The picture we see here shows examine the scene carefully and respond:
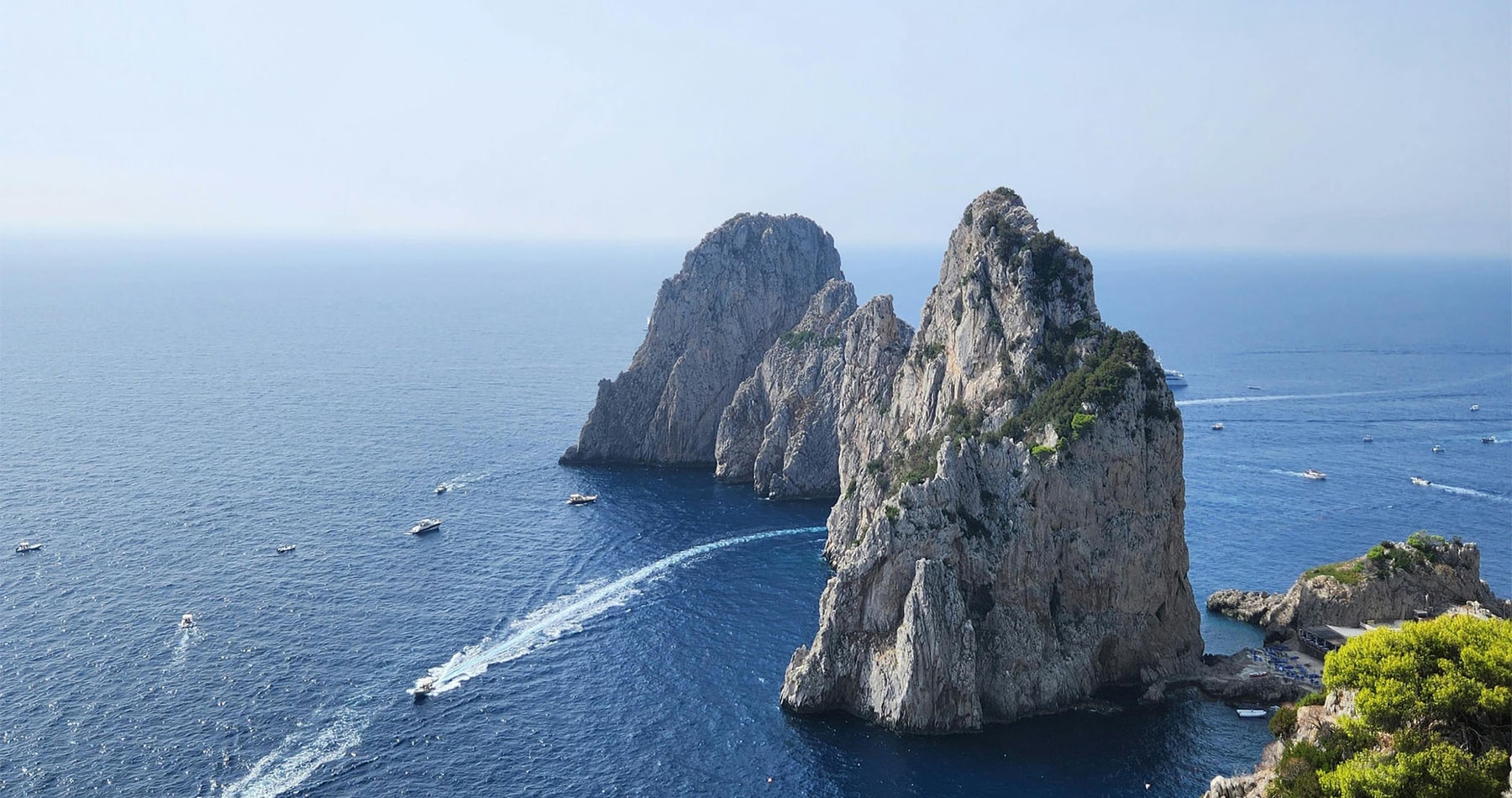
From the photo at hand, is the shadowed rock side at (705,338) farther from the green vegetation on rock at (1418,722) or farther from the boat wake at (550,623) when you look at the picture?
the green vegetation on rock at (1418,722)

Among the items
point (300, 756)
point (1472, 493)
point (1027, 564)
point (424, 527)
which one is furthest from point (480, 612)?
point (1472, 493)

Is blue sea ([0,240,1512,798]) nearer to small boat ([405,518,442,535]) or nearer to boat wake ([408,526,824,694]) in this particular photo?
boat wake ([408,526,824,694])

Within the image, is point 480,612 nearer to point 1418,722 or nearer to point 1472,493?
point 1418,722

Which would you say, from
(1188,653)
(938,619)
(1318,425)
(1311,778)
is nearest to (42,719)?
(938,619)

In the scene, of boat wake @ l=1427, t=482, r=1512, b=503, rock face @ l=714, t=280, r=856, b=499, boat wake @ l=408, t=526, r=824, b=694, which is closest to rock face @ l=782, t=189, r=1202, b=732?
boat wake @ l=408, t=526, r=824, b=694

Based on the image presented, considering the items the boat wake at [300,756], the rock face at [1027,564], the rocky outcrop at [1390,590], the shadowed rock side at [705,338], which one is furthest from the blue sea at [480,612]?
the shadowed rock side at [705,338]
